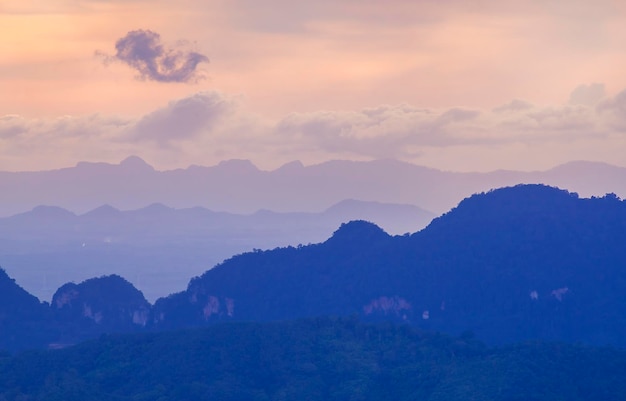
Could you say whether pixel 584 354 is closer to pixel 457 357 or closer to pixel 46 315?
pixel 457 357

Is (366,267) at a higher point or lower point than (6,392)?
higher

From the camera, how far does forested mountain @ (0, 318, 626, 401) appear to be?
78188 millimetres

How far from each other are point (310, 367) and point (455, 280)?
34391 mm

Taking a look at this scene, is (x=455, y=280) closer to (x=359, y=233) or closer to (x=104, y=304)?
(x=359, y=233)

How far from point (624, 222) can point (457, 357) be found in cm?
4031

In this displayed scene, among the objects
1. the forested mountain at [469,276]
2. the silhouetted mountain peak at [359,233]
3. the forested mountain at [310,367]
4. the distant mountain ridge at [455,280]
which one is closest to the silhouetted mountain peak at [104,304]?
the distant mountain ridge at [455,280]

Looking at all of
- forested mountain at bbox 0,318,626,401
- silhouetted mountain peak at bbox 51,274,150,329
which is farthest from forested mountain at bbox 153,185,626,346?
forested mountain at bbox 0,318,626,401

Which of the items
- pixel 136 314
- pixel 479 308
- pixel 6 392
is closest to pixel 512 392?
pixel 6 392

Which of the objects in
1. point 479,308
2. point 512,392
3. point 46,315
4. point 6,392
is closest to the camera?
point 512,392

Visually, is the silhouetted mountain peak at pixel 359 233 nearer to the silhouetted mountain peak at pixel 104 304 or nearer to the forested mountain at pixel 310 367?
the silhouetted mountain peak at pixel 104 304

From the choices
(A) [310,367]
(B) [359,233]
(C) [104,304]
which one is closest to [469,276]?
(B) [359,233]

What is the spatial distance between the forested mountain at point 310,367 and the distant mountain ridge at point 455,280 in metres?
22.9

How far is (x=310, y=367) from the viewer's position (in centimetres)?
8369

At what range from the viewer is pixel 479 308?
11325cm
